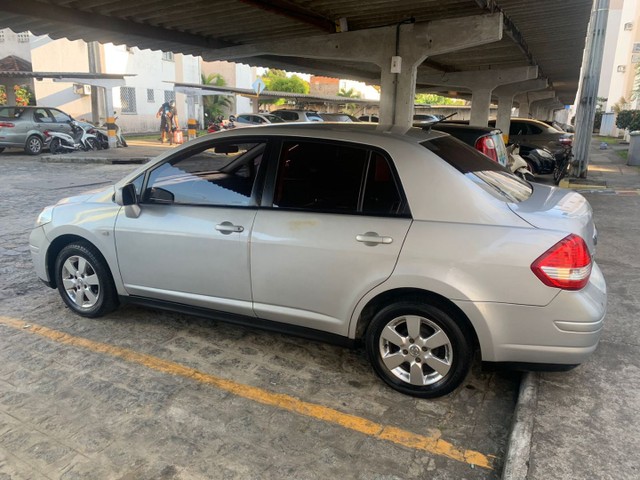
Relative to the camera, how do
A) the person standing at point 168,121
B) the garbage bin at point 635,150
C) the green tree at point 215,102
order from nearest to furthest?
1. the garbage bin at point 635,150
2. the person standing at point 168,121
3. the green tree at point 215,102

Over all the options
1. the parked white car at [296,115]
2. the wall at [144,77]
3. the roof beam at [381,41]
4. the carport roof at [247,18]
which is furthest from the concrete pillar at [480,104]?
the wall at [144,77]

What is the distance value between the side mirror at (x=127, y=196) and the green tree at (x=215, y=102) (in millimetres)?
36327

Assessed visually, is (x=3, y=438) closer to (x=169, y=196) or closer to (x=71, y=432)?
(x=71, y=432)

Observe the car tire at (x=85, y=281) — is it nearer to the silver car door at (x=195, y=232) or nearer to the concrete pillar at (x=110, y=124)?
the silver car door at (x=195, y=232)

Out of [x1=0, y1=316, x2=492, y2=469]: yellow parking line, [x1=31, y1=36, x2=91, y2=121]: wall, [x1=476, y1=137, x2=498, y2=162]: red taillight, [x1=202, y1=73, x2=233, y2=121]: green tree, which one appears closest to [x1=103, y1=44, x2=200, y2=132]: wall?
[x1=31, y1=36, x2=91, y2=121]: wall

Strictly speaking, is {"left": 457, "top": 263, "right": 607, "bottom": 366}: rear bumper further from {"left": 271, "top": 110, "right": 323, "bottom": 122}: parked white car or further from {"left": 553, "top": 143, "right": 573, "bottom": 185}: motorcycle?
{"left": 271, "top": 110, "right": 323, "bottom": 122}: parked white car

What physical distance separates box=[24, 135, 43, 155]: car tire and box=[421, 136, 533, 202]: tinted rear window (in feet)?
59.8

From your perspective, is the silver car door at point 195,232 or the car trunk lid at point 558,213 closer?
the car trunk lid at point 558,213

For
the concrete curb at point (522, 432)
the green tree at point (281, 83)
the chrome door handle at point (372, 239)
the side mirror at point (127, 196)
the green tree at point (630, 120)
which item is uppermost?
the green tree at point (281, 83)

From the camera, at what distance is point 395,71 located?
31.2 ft

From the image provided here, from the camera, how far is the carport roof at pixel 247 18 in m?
7.89

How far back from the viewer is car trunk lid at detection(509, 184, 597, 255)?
2963 mm

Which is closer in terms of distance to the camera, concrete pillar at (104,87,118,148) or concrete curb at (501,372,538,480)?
concrete curb at (501,372,538,480)

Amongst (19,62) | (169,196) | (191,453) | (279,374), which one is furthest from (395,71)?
(19,62)
